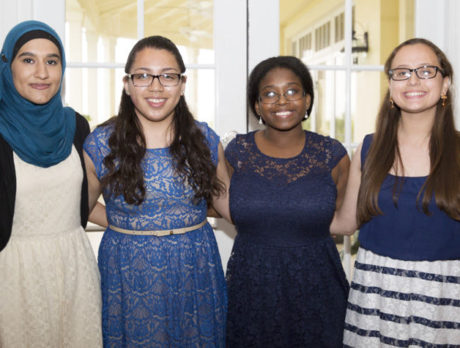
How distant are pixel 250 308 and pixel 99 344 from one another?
0.59 meters

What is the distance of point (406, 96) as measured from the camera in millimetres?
1563

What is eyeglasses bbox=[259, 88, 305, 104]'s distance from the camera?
1.80 meters

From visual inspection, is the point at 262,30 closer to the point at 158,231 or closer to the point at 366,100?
the point at 158,231

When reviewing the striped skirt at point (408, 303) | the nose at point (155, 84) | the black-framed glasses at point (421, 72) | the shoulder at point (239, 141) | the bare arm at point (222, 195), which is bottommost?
the striped skirt at point (408, 303)

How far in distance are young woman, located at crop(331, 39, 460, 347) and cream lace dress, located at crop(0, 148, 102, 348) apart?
3.29ft

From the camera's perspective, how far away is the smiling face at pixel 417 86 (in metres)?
1.55

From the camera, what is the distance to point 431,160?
1.58 m

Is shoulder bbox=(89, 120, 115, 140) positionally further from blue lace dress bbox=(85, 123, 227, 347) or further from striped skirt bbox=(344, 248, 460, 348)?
striped skirt bbox=(344, 248, 460, 348)

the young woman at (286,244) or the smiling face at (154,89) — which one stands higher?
the smiling face at (154,89)

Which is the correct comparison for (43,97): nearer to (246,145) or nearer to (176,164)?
(176,164)

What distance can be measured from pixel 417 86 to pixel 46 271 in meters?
1.43

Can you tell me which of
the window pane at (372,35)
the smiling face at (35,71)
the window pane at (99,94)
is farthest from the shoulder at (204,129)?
the window pane at (99,94)

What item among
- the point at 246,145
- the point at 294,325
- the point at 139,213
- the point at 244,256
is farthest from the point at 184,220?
the point at 294,325

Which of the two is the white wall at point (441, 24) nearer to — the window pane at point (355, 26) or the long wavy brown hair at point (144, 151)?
the window pane at point (355, 26)
